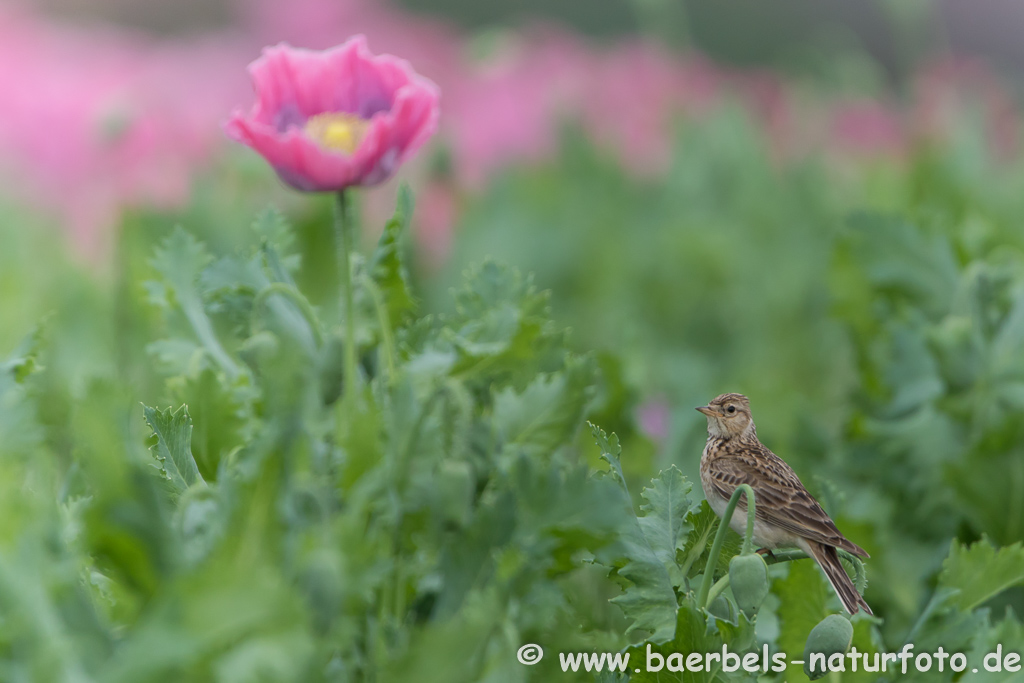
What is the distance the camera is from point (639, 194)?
8.05ft

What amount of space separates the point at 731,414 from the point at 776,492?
44mm

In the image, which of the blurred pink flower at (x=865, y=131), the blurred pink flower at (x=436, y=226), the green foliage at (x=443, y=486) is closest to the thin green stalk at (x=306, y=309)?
the green foliage at (x=443, y=486)

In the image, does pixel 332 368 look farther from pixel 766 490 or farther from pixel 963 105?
pixel 963 105

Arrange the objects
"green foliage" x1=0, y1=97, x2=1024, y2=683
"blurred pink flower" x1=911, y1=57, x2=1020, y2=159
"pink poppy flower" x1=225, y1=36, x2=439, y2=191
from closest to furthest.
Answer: "green foliage" x1=0, y1=97, x2=1024, y2=683 → "pink poppy flower" x1=225, y1=36, x2=439, y2=191 → "blurred pink flower" x1=911, y1=57, x2=1020, y2=159

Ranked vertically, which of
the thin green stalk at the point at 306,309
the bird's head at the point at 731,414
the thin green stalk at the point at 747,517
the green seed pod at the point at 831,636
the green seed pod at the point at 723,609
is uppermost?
the thin green stalk at the point at 306,309

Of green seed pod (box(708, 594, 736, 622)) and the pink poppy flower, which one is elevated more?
the pink poppy flower

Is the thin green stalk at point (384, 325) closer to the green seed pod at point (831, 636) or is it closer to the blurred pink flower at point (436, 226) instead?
the green seed pod at point (831, 636)

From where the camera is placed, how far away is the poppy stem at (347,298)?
50 cm

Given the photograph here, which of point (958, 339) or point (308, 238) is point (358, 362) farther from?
point (308, 238)

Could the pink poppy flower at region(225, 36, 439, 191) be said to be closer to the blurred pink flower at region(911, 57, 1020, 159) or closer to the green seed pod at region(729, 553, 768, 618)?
the green seed pod at region(729, 553, 768, 618)

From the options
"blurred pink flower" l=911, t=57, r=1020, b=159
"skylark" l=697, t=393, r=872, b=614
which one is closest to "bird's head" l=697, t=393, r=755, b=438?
"skylark" l=697, t=393, r=872, b=614

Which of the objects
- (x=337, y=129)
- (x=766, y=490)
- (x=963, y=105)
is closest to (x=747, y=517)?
(x=766, y=490)

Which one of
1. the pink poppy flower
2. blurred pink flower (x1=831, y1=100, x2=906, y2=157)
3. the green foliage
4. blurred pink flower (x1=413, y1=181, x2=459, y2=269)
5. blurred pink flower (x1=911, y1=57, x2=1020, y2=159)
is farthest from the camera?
blurred pink flower (x1=831, y1=100, x2=906, y2=157)

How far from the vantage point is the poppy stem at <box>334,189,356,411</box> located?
1.63ft
